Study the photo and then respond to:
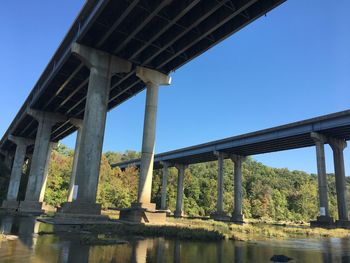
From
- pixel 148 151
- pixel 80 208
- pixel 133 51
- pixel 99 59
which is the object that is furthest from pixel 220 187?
pixel 80 208

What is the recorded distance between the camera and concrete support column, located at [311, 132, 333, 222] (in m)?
41.2

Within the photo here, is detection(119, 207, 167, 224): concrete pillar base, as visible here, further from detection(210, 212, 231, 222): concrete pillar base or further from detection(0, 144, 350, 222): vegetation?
detection(0, 144, 350, 222): vegetation

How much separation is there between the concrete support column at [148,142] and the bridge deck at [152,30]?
219 centimetres

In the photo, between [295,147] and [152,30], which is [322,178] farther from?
[152,30]

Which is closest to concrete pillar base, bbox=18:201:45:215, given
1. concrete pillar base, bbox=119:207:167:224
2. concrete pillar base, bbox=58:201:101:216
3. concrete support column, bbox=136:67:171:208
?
concrete support column, bbox=136:67:171:208

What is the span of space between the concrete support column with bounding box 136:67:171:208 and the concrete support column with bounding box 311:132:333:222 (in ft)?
80.8

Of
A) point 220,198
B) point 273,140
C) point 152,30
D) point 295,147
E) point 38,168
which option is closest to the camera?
point 152,30

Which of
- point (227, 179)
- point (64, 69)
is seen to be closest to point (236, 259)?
point (64, 69)

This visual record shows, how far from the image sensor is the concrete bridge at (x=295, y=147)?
138 feet

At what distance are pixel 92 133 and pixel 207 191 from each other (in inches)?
2892

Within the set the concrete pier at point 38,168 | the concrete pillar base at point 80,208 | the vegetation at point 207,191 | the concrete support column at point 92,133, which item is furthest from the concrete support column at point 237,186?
the concrete pillar base at point 80,208

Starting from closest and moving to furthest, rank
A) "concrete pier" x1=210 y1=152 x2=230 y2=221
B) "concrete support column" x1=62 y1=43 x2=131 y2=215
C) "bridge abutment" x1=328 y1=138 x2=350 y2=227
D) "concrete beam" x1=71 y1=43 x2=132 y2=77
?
1. "concrete support column" x1=62 y1=43 x2=131 y2=215
2. "concrete beam" x1=71 y1=43 x2=132 y2=77
3. "bridge abutment" x1=328 y1=138 x2=350 y2=227
4. "concrete pier" x1=210 y1=152 x2=230 y2=221

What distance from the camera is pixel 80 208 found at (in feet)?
78.7

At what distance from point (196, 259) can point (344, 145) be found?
1790 inches
